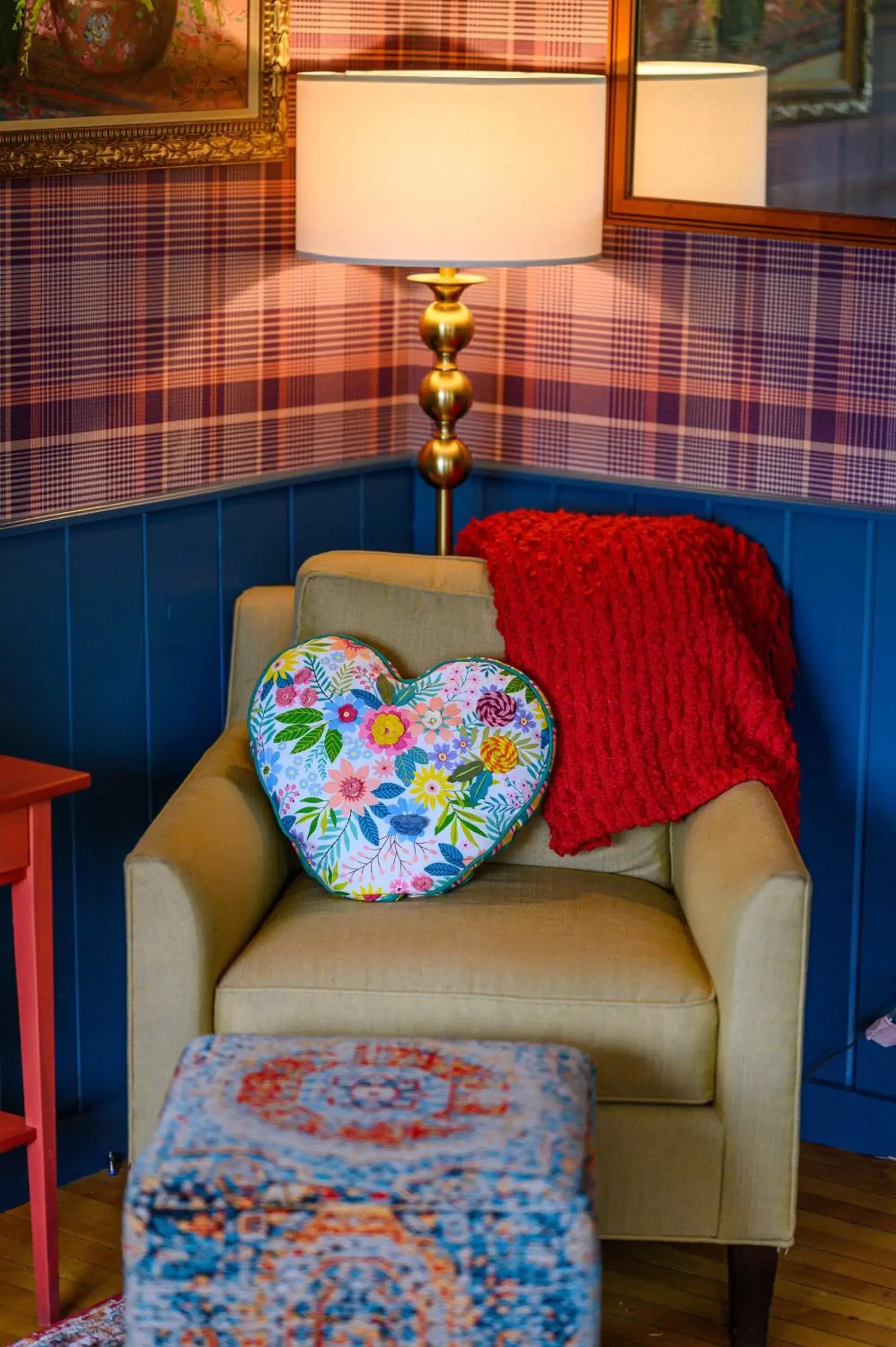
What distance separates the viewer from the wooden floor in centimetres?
231

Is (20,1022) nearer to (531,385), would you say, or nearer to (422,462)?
(422,462)

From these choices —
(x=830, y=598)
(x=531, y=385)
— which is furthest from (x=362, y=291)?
(x=830, y=598)

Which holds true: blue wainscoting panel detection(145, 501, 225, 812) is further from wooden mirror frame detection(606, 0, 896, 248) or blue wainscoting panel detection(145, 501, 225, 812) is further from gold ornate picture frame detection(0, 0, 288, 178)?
wooden mirror frame detection(606, 0, 896, 248)

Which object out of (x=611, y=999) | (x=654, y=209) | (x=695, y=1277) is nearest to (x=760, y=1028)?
(x=611, y=999)

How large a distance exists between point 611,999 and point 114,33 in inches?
57.0

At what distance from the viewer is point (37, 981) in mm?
2250

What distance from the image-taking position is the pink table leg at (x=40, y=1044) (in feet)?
7.29

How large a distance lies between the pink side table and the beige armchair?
0.14 meters

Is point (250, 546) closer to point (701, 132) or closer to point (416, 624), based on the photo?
point (416, 624)

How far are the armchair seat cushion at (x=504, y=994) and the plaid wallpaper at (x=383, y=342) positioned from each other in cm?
79

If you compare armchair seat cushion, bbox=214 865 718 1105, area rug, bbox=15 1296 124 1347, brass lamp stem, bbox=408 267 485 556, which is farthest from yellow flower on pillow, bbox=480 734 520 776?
area rug, bbox=15 1296 124 1347

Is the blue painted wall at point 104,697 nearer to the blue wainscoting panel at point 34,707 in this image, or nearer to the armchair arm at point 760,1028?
the blue wainscoting panel at point 34,707

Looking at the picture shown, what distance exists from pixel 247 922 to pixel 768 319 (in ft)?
4.01

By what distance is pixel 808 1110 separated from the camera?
114 inches
